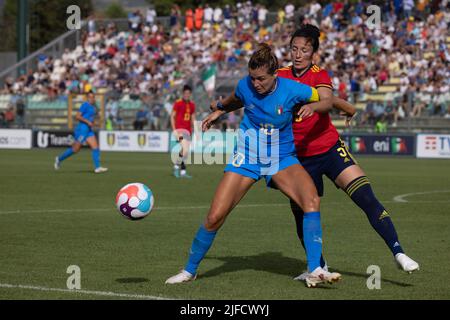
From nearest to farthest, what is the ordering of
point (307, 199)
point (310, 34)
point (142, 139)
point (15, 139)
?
point (307, 199), point (310, 34), point (142, 139), point (15, 139)

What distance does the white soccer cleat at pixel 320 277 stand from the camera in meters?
7.99

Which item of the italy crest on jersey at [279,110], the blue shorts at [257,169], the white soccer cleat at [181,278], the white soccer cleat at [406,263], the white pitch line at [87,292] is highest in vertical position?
the italy crest on jersey at [279,110]

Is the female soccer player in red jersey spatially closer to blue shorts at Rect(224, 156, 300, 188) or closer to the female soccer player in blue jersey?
blue shorts at Rect(224, 156, 300, 188)

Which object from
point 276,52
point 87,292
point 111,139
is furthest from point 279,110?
point 276,52

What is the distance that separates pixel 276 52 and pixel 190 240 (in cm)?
3168

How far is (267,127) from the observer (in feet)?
27.6

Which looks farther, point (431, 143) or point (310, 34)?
point (431, 143)

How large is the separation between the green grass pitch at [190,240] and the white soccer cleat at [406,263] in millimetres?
167

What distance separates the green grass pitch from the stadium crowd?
16.2 meters

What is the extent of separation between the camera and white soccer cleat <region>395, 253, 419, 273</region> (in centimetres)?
841

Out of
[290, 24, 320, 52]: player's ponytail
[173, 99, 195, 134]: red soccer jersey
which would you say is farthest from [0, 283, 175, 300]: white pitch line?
[173, 99, 195, 134]: red soccer jersey

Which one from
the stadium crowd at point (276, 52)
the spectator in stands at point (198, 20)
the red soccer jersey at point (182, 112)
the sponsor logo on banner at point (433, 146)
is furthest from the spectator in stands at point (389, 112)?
the spectator in stands at point (198, 20)

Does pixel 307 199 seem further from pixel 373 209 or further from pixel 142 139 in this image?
pixel 142 139

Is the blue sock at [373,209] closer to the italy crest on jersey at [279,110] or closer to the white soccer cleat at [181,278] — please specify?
the italy crest on jersey at [279,110]
